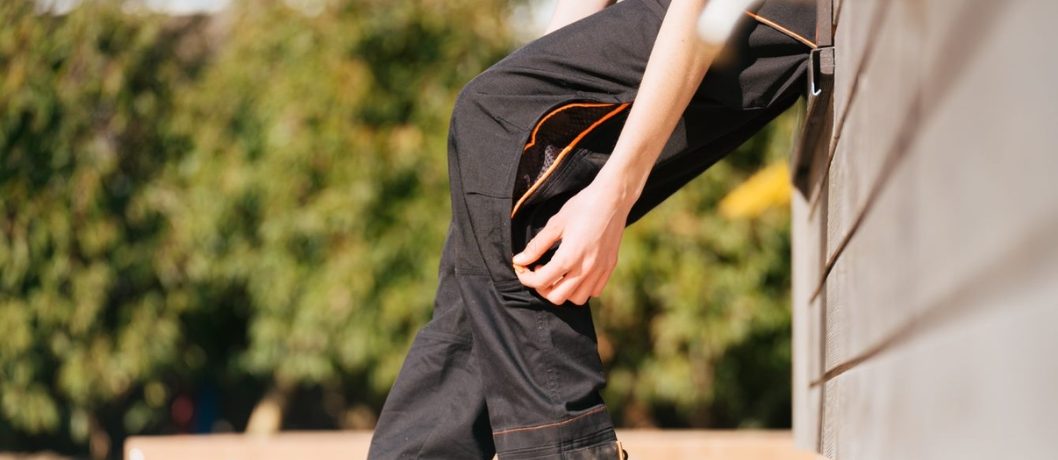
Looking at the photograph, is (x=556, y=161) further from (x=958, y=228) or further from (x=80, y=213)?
(x=80, y=213)

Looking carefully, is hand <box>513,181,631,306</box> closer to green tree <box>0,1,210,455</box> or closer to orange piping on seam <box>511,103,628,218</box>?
orange piping on seam <box>511,103,628,218</box>

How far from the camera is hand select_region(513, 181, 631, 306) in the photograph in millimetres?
1085

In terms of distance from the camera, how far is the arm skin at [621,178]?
1065mm

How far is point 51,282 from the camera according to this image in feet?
15.9

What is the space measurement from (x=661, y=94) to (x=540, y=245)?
0.19 meters

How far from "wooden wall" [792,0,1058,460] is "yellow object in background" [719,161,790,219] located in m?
3.32

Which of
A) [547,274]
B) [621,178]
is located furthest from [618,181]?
[547,274]

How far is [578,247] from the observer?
1.08 metres

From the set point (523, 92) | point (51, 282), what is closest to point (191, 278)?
point (51, 282)

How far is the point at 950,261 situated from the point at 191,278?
490cm

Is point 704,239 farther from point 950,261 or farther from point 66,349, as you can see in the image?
point 950,261

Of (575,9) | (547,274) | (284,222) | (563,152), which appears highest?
(575,9)

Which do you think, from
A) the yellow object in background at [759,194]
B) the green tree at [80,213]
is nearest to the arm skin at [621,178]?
the yellow object in background at [759,194]

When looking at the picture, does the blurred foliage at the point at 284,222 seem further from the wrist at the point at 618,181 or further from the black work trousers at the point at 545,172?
the wrist at the point at 618,181
